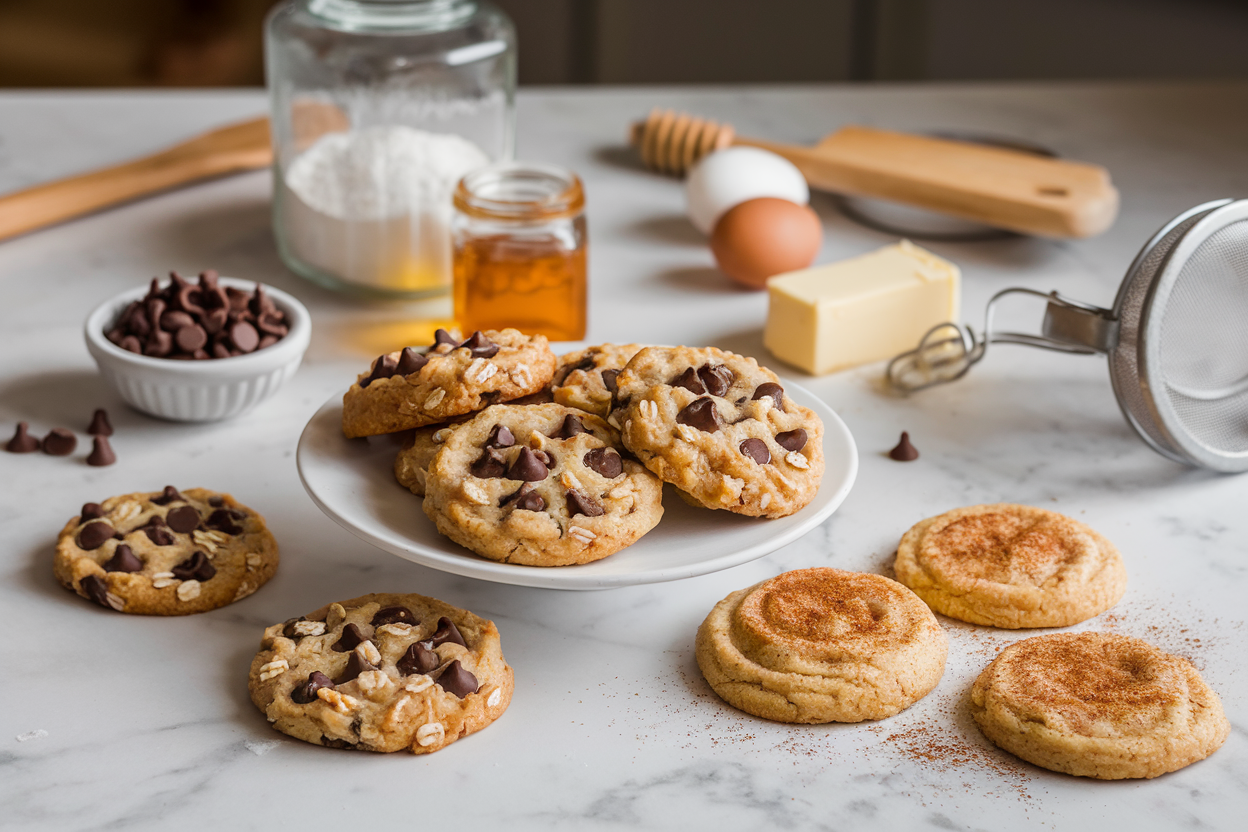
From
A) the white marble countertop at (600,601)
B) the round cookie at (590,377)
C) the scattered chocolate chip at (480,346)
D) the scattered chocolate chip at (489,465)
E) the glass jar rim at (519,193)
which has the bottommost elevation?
the white marble countertop at (600,601)

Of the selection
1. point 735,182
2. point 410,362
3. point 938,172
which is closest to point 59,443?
point 410,362

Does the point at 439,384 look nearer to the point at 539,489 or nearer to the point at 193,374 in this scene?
the point at 539,489

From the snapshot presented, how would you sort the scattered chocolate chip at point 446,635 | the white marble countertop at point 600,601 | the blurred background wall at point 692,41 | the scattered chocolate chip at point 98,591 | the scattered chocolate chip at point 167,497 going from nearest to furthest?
the white marble countertop at point 600,601 → the scattered chocolate chip at point 446,635 → the scattered chocolate chip at point 98,591 → the scattered chocolate chip at point 167,497 → the blurred background wall at point 692,41

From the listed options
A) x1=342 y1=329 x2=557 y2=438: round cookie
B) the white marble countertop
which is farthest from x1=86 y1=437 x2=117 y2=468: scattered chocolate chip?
x1=342 y1=329 x2=557 y2=438: round cookie

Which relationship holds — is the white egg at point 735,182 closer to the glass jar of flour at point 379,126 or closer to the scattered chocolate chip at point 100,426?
the glass jar of flour at point 379,126

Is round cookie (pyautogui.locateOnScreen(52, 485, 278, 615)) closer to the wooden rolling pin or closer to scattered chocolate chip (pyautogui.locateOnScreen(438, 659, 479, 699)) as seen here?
scattered chocolate chip (pyautogui.locateOnScreen(438, 659, 479, 699))

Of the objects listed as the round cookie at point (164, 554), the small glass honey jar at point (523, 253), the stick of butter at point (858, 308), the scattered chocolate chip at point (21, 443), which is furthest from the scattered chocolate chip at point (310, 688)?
the stick of butter at point (858, 308)
